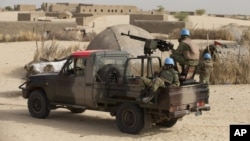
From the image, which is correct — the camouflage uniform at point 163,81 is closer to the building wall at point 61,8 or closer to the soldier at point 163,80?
the soldier at point 163,80

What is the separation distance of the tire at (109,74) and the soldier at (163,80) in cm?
104

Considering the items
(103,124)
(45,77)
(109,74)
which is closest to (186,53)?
(109,74)

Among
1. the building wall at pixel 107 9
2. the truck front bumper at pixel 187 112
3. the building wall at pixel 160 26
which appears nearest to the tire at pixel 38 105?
the truck front bumper at pixel 187 112

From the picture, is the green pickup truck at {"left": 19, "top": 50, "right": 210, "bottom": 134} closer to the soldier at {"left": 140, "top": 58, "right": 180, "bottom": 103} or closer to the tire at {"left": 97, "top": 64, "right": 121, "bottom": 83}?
the tire at {"left": 97, "top": 64, "right": 121, "bottom": 83}

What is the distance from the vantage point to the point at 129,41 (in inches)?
699

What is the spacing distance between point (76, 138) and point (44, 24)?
2214 cm

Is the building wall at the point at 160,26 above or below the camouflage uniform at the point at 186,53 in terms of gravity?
above

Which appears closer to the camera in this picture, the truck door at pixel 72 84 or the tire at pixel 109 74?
the tire at pixel 109 74

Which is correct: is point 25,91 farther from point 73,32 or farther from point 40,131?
point 73,32

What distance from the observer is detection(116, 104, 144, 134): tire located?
368 inches

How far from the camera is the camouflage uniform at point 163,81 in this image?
354 inches

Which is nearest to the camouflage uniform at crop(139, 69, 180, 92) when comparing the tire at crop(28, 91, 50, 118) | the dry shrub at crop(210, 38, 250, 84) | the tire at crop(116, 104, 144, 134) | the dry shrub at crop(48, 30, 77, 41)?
the tire at crop(116, 104, 144, 134)

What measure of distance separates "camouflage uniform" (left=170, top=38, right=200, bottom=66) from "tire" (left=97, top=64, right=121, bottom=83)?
1.42m

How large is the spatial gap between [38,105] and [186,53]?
3.61 meters
